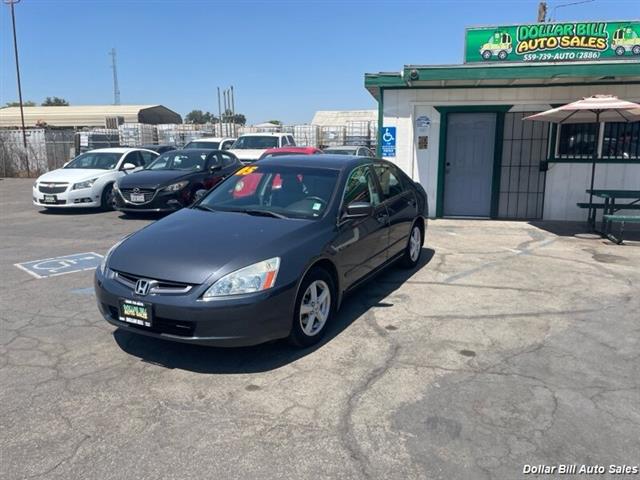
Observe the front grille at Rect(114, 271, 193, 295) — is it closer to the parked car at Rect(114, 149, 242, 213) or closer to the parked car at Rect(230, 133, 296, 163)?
the parked car at Rect(114, 149, 242, 213)

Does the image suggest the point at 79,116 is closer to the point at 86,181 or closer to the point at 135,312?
the point at 86,181

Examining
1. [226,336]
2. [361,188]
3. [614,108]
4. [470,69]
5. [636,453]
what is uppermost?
[470,69]

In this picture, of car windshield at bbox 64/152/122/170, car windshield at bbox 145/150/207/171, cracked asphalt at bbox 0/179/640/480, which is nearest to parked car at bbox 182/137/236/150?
car windshield at bbox 64/152/122/170

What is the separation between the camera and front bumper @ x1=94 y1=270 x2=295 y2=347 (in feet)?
12.1

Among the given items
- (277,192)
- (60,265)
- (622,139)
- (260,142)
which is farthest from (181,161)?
(622,139)

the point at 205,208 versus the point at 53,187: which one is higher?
the point at 205,208

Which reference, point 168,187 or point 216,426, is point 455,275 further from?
point 168,187

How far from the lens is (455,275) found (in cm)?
685

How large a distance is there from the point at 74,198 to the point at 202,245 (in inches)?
369

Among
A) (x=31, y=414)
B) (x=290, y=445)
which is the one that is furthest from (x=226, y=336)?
(x=31, y=414)

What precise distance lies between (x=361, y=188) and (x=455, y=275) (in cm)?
214

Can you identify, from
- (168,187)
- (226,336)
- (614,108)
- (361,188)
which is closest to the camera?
(226,336)

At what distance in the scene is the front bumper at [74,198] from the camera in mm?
12141

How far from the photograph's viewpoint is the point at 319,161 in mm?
5637
